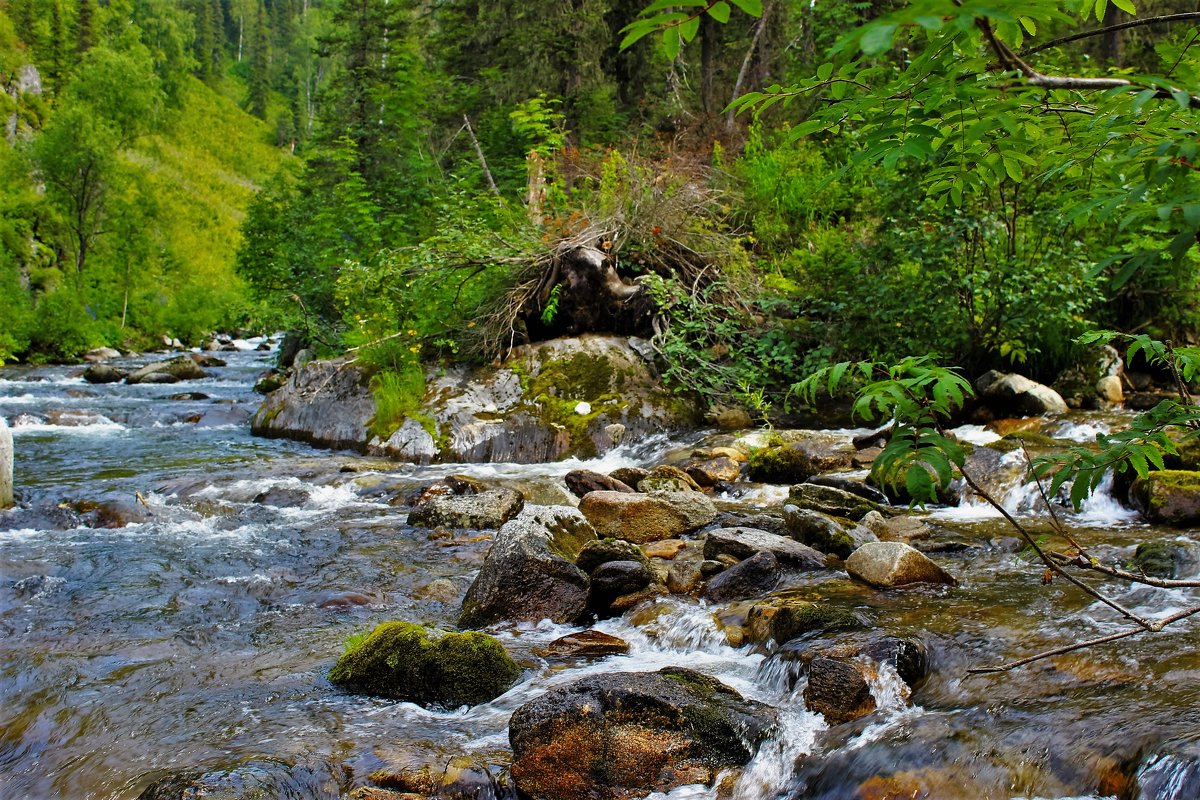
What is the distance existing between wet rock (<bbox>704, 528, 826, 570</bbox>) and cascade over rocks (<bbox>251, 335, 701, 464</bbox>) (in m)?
4.31

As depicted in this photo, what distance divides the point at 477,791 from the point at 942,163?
298 cm

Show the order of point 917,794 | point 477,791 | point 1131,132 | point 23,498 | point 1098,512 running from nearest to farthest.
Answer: point 1131,132, point 917,794, point 477,791, point 1098,512, point 23,498

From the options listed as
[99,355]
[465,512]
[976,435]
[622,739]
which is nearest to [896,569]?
[622,739]

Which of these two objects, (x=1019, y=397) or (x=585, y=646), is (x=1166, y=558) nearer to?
(x=585, y=646)

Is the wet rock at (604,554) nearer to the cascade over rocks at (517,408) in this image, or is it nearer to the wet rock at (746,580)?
the wet rock at (746,580)

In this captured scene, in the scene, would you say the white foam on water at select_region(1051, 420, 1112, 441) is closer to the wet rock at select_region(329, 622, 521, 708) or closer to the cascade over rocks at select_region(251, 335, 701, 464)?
the cascade over rocks at select_region(251, 335, 701, 464)

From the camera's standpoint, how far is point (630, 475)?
8445 millimetres

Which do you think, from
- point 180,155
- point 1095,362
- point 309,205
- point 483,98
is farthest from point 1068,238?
point 180,155

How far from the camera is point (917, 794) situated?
2.93 metres

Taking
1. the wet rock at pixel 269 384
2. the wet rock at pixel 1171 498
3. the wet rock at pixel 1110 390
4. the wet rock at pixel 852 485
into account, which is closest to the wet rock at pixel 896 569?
Result: the wet rock at pixel 852 485

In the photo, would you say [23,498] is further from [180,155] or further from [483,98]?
[180,155]

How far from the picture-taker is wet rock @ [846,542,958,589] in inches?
198

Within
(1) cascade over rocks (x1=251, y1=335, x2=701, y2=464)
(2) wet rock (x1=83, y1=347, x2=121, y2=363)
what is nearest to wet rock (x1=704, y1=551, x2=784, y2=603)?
(1) cascade over rocks (x1=251, y1=335, x2=701, y2=464)

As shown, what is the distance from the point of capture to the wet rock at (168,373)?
19.2m
